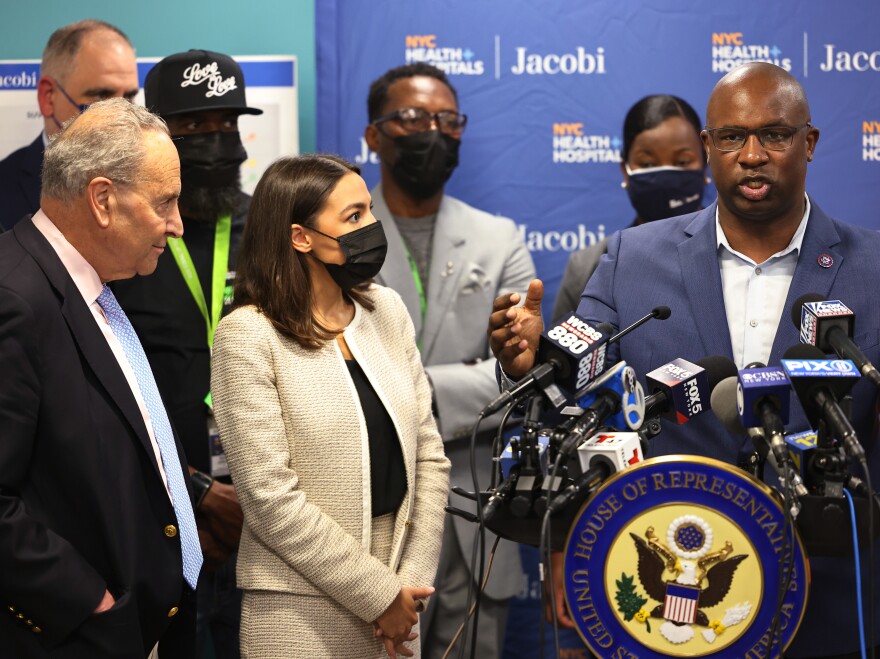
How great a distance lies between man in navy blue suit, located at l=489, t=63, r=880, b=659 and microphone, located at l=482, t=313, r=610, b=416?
638 millimetres

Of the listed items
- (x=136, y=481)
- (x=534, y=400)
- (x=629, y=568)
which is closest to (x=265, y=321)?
(x=136, y=481)

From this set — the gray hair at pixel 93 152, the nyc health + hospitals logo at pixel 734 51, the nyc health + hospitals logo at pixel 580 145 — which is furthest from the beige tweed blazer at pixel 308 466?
the nyc health + hospitals logo at pixel 734 51

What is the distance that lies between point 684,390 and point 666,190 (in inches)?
85.9

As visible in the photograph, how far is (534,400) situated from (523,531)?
0.80 ft

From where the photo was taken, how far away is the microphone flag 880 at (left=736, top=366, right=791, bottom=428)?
74.3 inches

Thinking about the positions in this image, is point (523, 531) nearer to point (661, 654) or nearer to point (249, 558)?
point (661, 654)

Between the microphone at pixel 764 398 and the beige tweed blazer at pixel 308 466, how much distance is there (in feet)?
3.78

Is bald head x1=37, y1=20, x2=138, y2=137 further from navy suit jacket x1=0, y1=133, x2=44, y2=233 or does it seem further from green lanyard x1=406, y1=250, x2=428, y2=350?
green lanyard x1=406, y1=250, x2=428, y2=350

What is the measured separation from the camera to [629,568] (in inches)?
76.9

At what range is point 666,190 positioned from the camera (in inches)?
165

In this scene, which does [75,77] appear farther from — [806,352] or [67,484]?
[806,352]

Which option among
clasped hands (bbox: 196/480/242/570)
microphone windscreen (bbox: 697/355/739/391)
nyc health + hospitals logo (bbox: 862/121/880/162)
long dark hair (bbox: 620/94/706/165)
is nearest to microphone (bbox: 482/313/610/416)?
microphone windscreen (bbox: 697/355/739/391)

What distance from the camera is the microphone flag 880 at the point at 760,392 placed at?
6.19ft

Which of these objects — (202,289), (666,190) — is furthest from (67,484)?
(666,190)
